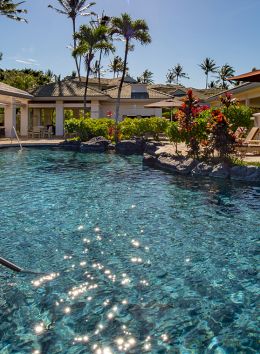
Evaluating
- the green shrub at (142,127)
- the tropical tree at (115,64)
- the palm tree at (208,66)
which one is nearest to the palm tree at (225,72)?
the palm tree at (208,66)

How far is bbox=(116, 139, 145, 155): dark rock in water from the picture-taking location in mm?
20156

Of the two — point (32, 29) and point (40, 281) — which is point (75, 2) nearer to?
point (32, 29)

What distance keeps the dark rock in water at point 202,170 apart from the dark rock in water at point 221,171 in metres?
0.20

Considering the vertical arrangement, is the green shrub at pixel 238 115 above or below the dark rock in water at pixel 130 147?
above

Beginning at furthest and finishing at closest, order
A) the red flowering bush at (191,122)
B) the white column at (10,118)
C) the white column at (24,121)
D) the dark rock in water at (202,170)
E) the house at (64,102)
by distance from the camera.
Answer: the white column at (24,121)
the house at (64,102)
the white column at (10,118)
the red flowering bush at (191,122)
the dark rock in water at (202,170)

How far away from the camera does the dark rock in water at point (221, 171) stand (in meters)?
11.1

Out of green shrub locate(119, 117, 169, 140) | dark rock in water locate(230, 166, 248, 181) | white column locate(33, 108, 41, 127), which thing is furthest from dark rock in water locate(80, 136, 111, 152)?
white column locate(33, 108, 41, 127)

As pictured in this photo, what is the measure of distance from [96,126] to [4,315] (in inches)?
787

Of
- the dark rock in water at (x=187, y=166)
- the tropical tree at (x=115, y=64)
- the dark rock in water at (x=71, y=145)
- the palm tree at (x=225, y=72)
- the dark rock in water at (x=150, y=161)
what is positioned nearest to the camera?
the dark rock in water at (x=187, y=166)

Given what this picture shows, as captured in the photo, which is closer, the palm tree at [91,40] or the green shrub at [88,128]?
the green shrub at [88,128]

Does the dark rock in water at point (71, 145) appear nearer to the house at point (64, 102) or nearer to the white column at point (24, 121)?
the house at point (64, 102)

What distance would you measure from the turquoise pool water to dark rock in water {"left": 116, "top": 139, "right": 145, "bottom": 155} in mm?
10812

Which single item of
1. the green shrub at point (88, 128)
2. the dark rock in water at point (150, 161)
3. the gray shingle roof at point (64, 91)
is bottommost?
the dark rock in water at point (150, 161)

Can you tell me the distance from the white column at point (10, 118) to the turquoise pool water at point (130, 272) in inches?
743
